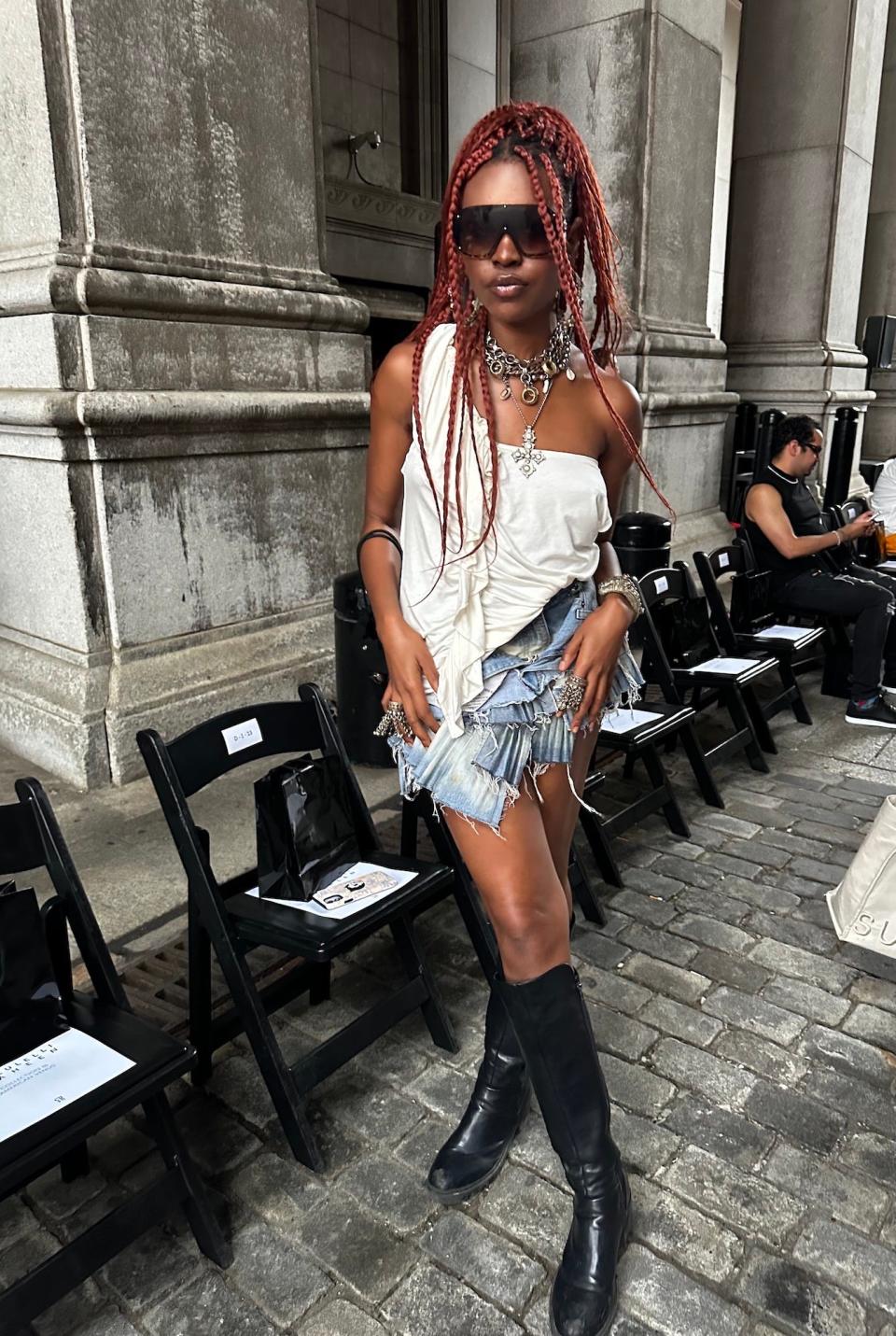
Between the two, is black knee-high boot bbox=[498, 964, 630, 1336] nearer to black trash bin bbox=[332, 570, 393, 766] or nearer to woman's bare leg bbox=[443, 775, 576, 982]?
woman's bare leg bbox=[443, 775, 576, 982]

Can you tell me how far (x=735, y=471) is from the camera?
9.49 m

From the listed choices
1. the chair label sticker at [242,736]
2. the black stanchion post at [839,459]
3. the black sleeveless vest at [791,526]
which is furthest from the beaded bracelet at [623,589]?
the black stanchion post at [839,459]

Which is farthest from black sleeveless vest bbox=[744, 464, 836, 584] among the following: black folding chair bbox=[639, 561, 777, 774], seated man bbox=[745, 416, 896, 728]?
black folding chair bbox=[639, 561, 777, 774]

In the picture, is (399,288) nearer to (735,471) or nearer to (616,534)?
(735,471)

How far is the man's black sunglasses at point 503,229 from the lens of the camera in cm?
170

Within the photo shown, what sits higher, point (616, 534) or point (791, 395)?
point (791, 395)

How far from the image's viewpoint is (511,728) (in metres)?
1.93

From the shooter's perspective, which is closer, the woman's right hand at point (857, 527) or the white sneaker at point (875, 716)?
the white sneaker at point (875, 716)

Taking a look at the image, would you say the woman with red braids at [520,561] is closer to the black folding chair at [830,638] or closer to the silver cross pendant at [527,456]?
the silver cross pendant at [527,456]

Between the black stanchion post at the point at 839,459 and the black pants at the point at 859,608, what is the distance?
12.5 ft

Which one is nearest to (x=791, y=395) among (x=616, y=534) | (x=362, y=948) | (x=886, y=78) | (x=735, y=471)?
(x=735, y=471)

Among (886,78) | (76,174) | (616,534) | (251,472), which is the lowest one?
(616,534)

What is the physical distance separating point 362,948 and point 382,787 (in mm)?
1300

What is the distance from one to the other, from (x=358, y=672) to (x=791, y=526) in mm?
3077
